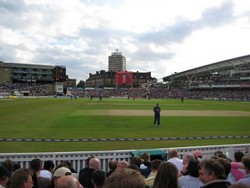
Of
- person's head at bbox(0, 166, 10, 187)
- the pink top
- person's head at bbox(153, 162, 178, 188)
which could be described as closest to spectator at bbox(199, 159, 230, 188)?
person's head at bbox(153, 162, 178, 188)

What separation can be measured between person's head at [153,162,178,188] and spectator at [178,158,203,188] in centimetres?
128

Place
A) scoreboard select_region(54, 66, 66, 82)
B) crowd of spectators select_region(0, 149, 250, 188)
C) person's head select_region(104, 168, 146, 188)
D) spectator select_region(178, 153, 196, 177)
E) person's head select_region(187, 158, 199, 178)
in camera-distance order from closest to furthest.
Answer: person's head select_region(104, 168, 146, 188)
crowd of spectators select_region(0, 149, 250, 188)
person's head select_region(187, 158, 199, 178)
spectator select_region(178, 153, 196, 177)
scoreboard select_region(54, 66, 66, 82)

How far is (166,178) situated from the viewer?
3928 mm

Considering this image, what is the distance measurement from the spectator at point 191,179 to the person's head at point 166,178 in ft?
4.19

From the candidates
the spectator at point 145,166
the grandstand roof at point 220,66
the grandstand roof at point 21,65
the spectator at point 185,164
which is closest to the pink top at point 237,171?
the spectator at point 185,164

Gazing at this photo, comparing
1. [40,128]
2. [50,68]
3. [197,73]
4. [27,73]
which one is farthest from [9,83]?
[40,128]

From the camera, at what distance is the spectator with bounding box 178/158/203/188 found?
17.4 ft

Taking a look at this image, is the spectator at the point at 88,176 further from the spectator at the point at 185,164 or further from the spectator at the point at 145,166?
the spectator at the point at 185,164

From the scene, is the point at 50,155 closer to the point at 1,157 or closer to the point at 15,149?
the point at 1,157

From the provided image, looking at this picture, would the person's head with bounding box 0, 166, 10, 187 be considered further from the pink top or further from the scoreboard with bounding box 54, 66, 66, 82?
the scoreboard with bounding box 54, 66, 66, 82

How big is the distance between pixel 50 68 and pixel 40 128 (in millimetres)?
129904

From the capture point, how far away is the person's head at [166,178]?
3881 millimetres

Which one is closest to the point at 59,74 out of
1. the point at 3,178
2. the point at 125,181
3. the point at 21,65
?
the point at 21,65

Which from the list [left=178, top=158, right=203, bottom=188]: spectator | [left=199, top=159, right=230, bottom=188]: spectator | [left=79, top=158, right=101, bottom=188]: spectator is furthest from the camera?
[left=79, top=158, right=101, bottom=188]: spectator
